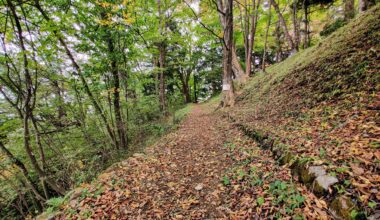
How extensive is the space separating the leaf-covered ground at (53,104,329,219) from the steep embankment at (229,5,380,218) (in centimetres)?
29

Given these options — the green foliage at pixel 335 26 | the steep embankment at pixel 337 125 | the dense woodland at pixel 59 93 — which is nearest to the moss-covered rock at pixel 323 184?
the steep embankment at pixel 337 125

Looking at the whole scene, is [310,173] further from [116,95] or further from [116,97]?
[116,95]

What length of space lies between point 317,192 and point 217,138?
3.70 meters

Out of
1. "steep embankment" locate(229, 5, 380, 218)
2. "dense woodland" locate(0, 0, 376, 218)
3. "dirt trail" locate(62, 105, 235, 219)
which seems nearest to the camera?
"steep embankment" locate(229, 5, 380, 218)

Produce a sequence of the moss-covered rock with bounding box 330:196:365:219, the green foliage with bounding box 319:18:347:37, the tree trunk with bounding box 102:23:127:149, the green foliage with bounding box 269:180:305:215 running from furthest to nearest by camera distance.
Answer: the green foliage with bounding box 319:18:347:37 < the tree trunk with bounding box 102:23:127:149 < the green foliage with bounding box 269:180:305:215 < the moss-covered rock with bounding box 330:196:365:219

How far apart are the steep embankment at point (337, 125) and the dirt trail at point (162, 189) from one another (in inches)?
51.9

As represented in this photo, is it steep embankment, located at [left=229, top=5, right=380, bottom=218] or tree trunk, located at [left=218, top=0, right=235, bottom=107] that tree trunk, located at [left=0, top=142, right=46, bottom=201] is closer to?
steep embankment, located at [left=229, top=5, right=380, bottom=218]

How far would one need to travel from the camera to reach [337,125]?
3176 millimetres

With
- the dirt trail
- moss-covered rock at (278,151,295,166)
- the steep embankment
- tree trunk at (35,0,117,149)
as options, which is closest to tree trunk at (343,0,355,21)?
the steep embankment

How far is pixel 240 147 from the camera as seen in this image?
4488mm

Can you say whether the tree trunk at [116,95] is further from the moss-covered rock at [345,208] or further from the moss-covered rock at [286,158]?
the moss-covered rock at [345,208]

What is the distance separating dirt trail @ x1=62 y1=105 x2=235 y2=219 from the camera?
9.62 ft

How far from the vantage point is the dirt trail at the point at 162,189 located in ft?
9.62

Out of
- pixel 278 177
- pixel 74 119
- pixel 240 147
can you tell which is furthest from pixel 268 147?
pixel 74 119
